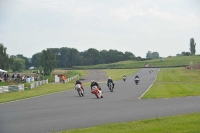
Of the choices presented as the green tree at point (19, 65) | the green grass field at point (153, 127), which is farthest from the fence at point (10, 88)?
the green tree at point (19, 65)

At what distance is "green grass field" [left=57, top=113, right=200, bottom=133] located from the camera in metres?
11.2

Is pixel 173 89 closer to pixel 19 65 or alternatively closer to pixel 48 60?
pixel 48 60

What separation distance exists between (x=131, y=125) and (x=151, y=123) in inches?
31.2

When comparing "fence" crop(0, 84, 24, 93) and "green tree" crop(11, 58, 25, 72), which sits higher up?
"green tree" crop(11, 58, 25, 72)

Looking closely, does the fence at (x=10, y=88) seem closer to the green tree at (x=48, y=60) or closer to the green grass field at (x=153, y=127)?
the green tree at (x=48, y=60)

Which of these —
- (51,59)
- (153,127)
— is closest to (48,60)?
(51,59)

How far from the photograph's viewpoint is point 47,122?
14.0m

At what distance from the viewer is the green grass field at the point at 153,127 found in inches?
443

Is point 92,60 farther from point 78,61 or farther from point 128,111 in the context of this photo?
point 128,111

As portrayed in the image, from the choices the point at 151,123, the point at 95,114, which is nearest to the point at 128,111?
the point at 95,114

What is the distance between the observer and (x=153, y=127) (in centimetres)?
1184

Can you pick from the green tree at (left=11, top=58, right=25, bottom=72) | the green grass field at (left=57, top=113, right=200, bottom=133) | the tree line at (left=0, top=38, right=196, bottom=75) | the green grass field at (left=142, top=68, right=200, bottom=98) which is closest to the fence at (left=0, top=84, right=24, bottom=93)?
the green grass field at (left=142, top=68, right=200, bottom=98)

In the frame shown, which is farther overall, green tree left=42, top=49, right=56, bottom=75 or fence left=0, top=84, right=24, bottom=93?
green tree left=42, top=49, right=56, bottom=75

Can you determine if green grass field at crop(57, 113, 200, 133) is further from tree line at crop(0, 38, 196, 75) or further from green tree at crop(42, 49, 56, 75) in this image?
green tree at crop(42, 49, 56, 75)
